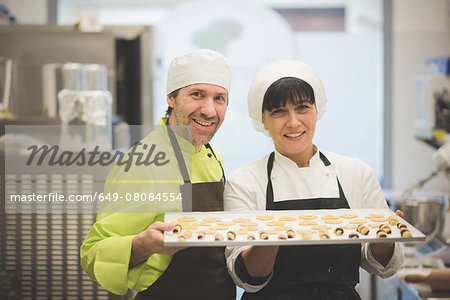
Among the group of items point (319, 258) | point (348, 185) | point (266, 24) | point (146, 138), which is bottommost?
point (319, 258)

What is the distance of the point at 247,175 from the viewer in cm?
169

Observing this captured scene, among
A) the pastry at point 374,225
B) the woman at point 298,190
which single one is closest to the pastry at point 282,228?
the woman at point 298,190

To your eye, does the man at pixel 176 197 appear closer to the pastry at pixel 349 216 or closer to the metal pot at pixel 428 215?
the pastry at pixel 349 216

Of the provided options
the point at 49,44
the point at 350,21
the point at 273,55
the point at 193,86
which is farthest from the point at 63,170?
the point at 350,21

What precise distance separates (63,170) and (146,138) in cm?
41

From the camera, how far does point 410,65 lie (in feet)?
15.6

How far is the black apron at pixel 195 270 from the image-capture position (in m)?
1.63

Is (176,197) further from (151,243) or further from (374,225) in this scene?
(374,225)

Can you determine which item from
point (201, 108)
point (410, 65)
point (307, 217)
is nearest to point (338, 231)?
point (307, 217)

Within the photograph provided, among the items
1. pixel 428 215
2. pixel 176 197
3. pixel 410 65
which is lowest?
pixel 428 215

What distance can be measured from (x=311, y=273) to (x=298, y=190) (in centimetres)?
25

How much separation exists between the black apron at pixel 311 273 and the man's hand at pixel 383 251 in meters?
0.05

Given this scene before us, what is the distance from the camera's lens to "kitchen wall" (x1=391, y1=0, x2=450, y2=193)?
469cm

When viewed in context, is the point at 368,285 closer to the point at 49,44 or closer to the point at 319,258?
the point at 319,258
